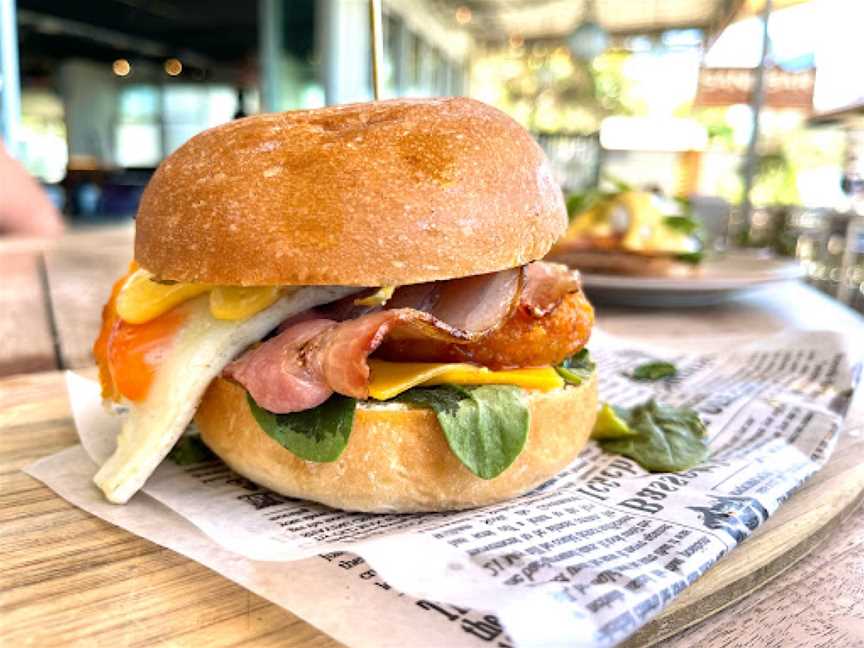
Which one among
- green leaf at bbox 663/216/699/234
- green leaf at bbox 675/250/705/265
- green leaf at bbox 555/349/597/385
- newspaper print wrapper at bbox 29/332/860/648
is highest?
green leaf at bbox 663/216/699/234

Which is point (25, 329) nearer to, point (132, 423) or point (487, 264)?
point (132, 423)

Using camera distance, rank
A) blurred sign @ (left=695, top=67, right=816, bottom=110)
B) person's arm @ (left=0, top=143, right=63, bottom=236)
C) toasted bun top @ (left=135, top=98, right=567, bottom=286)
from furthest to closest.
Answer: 1. blurred sign @ (left=695, top=67, right=816, bottom=110)
2. person's arm @ (left=0, top=143, right=63, bottom=236)
3. toasted bun top @ (left=135, top=98, right=567, bottom=286)

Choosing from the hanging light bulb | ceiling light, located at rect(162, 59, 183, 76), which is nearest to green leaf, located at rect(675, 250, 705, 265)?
the hanging light bulb

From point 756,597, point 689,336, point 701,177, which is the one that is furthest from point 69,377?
point 701,177

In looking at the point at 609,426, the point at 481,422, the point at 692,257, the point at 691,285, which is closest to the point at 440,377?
the point at 481,422

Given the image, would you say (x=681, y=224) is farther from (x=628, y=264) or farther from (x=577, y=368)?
(x=577, y=368)

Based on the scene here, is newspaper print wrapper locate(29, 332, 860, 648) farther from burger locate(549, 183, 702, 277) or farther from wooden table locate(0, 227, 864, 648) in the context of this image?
burger locate(549, 183, 702, 277)

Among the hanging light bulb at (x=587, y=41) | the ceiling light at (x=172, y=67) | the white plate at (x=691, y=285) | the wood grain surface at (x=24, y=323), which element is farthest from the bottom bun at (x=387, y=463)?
the ceiling light at (x=172, y=67)
